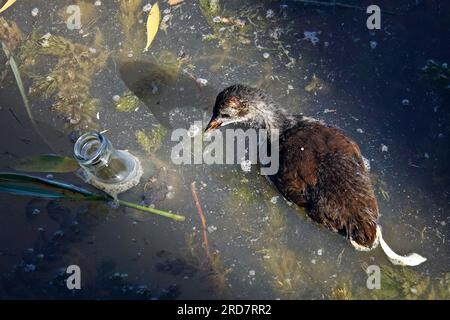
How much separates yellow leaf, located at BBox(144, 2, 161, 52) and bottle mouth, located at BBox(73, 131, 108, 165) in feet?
4.11

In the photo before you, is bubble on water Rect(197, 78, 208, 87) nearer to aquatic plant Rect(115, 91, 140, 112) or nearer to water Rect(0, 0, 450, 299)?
water Rect(0, 0, 450, 299)

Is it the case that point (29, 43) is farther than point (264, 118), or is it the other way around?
point (29, 43)

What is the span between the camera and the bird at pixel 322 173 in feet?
13.8

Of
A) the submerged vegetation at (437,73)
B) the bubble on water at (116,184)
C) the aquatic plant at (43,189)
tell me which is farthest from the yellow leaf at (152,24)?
the submerged vegetation at (437,73)

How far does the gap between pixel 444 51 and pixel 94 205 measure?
3345 mm

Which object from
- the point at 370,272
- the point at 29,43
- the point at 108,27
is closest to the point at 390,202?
the point at 370,272

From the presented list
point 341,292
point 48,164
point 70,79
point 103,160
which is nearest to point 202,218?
point 103,160

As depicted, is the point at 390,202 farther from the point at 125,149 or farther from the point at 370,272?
the point at 125,149

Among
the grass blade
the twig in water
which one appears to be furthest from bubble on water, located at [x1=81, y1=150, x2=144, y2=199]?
the twig in water

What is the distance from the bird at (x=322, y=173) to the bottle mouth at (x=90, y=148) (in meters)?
0.99

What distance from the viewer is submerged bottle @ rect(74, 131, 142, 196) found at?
4.45m

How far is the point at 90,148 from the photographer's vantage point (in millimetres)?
4508

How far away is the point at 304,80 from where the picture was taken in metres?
5.09
